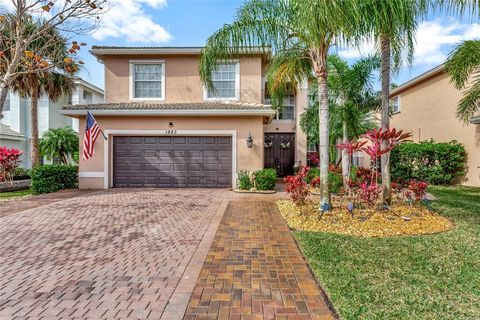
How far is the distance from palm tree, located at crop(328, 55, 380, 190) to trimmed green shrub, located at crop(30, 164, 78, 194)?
12.6 meters

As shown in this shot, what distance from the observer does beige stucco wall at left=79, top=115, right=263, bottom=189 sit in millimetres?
13344

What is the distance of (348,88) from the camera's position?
1256 centimetres

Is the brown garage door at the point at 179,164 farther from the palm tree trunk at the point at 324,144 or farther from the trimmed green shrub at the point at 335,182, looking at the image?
the palm tree trunk at the point at 324,144

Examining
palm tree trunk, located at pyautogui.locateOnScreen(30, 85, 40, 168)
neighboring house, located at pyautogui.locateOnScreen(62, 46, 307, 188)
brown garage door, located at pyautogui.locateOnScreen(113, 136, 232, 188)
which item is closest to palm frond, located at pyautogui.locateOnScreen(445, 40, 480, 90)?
neighboring house, located at pyautogui.locateOnScreen(62, 46, 307, 188)

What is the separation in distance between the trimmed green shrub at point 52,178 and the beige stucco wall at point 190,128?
680 mm

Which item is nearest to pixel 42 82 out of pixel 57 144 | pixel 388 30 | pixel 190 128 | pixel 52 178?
pixel 57 144

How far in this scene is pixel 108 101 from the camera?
1516cm

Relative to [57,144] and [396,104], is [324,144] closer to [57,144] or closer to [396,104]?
[57,144]

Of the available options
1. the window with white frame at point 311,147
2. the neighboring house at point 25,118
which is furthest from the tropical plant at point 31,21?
the window with white frame at point 311,147

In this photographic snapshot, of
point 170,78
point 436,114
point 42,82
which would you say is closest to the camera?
point 170,78

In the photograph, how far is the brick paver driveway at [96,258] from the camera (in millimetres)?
3449

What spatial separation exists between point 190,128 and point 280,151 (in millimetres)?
7113

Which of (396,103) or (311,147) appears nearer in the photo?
(311,147)

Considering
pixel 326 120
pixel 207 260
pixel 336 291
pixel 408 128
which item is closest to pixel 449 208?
pixel 326 120
